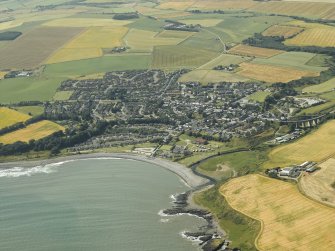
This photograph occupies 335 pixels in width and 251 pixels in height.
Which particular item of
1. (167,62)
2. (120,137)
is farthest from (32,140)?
(167,62)

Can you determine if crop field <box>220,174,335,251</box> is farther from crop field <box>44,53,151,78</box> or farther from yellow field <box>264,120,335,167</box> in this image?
crop field <box>44,53,151,78</box>

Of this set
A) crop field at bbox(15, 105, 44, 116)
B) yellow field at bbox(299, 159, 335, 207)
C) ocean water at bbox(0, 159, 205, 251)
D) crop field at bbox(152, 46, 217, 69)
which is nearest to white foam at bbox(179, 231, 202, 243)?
ocean water at bbox(0, 159, 205, 251)

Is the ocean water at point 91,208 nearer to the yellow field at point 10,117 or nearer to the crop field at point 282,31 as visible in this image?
the yellow field at point 10,117

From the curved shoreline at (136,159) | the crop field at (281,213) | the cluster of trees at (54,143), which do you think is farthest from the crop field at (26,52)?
the crop field at (281,213)

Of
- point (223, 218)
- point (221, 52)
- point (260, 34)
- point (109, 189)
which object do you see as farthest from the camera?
point (260, 34)

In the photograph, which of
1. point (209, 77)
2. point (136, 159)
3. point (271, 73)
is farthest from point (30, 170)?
point (271, 73)

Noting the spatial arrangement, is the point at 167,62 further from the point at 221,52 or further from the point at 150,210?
the point at 150,210
